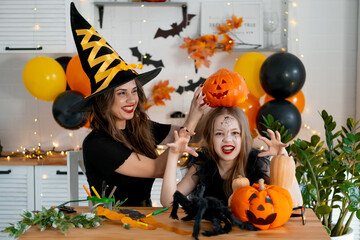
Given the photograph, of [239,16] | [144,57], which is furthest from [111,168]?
[239,16]

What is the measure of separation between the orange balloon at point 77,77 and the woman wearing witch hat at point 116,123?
3.63ft

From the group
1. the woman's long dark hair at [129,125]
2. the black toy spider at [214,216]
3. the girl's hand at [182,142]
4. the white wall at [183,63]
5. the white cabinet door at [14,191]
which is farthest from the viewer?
the white wall at [183,63]

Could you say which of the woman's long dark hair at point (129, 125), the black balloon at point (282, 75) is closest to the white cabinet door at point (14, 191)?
the woman's long dark hair at point (129, 125)

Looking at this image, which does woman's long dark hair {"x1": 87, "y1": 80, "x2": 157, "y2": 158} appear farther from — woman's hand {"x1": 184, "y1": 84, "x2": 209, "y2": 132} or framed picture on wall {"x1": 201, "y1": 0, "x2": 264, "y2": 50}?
framed picture on wall {"x1": 201, "y1": 0, "x2": 264, "y2": 50}

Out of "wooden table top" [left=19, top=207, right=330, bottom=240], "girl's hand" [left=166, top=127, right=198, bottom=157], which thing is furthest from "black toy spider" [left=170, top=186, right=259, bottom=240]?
"girl's hand" [left=166, top=127, right=198, bottom=157]

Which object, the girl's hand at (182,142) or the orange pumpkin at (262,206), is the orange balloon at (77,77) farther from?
the orange pumpkin at (262,206)

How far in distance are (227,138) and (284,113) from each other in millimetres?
1347

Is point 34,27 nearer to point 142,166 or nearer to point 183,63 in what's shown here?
point 183,63

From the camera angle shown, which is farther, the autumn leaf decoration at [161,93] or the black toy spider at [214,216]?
the autumn leaf decoration at [161,93]

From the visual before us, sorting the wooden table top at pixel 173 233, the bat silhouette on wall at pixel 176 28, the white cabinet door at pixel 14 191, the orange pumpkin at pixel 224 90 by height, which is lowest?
the white cabinet door at pixel 14 191

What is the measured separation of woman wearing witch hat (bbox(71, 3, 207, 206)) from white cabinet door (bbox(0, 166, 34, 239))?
1488 millimetres

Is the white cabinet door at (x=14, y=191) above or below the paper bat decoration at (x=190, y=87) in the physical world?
below

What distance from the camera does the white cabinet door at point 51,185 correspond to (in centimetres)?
330

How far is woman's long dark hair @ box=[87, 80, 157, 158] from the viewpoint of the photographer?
6.25 ft
